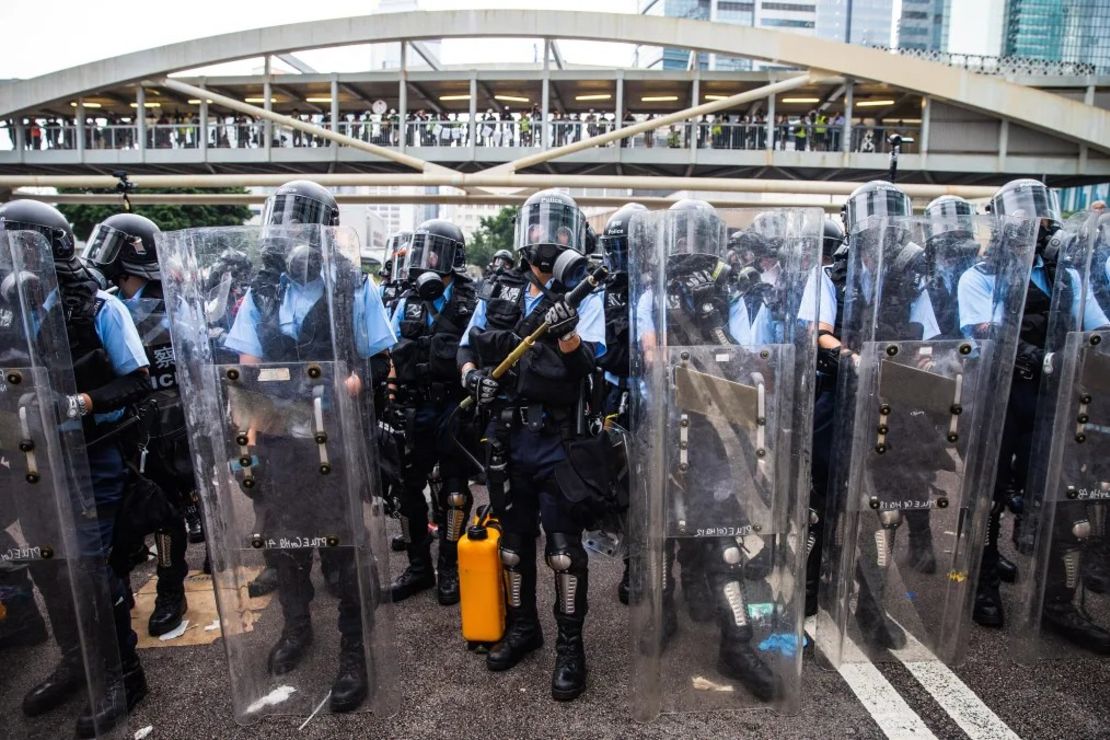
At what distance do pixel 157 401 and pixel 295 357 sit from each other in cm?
158

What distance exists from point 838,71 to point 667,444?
20.9 metres

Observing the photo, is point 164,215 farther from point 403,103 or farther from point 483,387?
point 483,387

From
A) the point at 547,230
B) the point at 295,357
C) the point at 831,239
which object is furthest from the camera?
the point at 831,239

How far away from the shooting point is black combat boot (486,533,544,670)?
3633 millimetres

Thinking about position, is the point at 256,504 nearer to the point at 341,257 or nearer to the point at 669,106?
the point at 341,257

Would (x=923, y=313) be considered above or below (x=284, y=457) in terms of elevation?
above

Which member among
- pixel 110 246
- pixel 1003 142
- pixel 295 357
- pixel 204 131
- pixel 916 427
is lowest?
pixel 916 427

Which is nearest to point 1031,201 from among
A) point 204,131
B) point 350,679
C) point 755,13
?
point 350,679

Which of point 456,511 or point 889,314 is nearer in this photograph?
point 889,314

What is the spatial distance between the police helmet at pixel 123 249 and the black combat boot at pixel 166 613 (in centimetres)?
203

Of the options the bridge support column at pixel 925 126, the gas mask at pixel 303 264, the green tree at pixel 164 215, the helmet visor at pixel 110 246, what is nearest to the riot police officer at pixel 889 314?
the gas mask at pixel 303 264

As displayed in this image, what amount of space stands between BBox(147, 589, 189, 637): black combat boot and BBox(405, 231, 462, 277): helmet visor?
2496 millimetres

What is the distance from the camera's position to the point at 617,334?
3.96m

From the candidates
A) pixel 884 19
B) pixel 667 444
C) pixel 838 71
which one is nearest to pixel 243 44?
pixel 838 71
